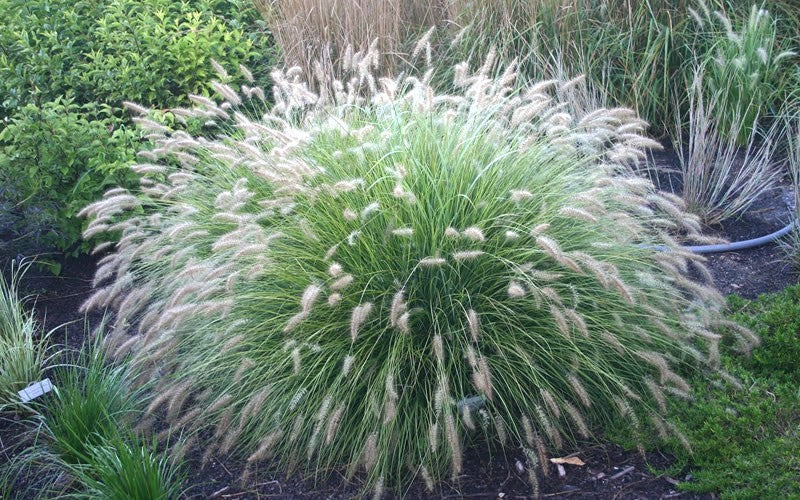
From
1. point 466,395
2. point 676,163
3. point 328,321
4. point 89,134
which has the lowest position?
point 676,163

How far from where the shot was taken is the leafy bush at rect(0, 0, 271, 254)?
5.67m

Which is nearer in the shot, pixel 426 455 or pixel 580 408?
pixel 426 455

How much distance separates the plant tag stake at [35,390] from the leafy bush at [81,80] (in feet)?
5.26

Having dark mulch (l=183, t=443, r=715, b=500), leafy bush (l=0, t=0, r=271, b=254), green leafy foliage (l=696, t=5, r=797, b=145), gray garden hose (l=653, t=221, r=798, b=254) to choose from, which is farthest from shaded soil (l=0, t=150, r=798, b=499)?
green leafy foliage (l=696, t=5, r=797, b=145)

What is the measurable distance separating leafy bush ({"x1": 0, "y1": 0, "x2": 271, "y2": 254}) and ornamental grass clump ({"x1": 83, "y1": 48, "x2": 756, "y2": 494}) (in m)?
1.63

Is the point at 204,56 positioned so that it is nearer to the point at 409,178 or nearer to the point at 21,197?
the point at 21,197

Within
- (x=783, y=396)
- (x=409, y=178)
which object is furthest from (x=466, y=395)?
(x=783, y=396)

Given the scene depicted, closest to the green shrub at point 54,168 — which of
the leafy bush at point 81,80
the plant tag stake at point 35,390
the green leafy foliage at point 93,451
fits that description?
the leafy bush at point 81,80

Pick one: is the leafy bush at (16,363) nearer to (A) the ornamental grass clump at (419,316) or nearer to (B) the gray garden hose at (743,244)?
(A) the ornamental grass clump at (419,316)

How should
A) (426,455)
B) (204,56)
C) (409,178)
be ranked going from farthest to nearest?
(204,56) → (409,178) → (426,455)

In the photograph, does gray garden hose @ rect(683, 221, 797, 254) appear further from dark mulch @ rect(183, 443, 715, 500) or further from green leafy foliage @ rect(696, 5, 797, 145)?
dark mulch @ rect(183, 443, 715, 500)

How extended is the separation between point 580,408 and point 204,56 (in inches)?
182

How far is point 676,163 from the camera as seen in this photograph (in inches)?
268

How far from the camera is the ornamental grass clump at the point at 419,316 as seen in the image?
365 centimetres
